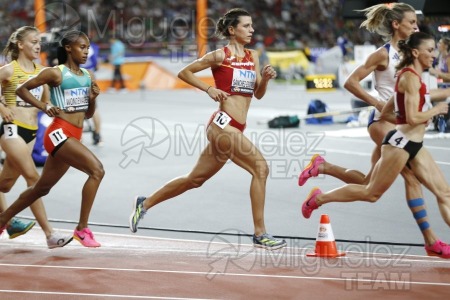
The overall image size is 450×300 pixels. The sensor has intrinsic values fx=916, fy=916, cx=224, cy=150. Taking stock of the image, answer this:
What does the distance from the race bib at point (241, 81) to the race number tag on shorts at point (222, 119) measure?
0.24m

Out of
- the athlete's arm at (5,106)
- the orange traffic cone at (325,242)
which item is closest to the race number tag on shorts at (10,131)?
the athlete's arm at (5,106)

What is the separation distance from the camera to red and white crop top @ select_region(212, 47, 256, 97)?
805 centimetres

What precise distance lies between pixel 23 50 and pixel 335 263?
3.54 m

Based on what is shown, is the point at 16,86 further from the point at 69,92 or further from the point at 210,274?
the point at 210,274

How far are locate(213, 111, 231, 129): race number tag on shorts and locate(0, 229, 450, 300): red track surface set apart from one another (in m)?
1.12

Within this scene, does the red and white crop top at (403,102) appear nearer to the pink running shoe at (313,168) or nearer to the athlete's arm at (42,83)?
the pink running shoe at (313,168)

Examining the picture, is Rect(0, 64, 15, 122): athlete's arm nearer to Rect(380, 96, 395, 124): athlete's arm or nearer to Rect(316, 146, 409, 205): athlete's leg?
Rect(316, 146, 409, 205): athlete's leg

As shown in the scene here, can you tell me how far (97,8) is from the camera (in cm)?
3925

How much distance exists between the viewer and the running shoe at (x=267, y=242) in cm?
784

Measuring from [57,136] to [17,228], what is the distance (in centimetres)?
137

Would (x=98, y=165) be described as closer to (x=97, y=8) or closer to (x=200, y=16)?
(x=200, y=16)

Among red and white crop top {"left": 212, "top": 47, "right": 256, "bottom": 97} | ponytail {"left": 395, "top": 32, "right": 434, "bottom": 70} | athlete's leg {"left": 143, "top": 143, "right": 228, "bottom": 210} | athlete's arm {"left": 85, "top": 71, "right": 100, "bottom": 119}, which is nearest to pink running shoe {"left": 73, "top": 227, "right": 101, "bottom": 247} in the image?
athlete's leg {"left": 143, "top": 143, "right": 228, "bottom": 210}

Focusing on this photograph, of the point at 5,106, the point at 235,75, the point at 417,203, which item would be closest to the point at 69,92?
the point at 5,106

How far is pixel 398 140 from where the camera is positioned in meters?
7.16
